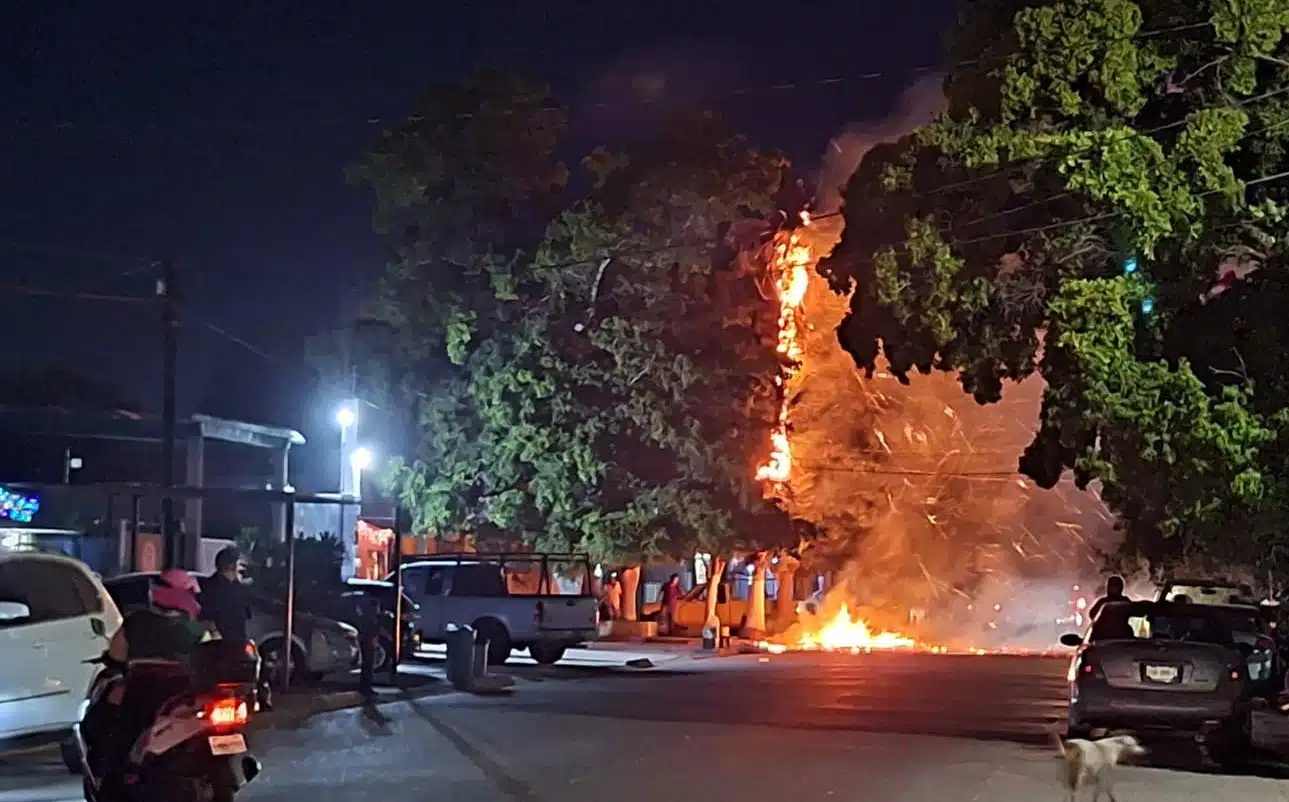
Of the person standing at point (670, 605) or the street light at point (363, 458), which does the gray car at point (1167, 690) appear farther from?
the street light at point (363, 458)

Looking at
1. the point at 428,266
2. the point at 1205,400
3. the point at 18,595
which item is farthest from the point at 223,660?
the point at 428,266

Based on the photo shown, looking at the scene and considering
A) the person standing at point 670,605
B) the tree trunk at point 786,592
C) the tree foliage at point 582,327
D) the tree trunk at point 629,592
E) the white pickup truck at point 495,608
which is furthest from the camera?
the tree trunk at point 786,592

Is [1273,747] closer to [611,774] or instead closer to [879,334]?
[879,334]

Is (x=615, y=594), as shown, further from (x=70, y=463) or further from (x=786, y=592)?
(x=70, y=463)

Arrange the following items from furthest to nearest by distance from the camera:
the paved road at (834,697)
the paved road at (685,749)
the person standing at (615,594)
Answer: the person standing at (615,594) → the paved road at (834,697) → the paved road at (685,749)

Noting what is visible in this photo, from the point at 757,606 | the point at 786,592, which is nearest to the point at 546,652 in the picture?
the point at 757,606

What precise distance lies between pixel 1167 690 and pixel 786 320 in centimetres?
2943

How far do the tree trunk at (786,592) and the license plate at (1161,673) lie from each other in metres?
33.5

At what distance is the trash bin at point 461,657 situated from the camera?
85.9 ft

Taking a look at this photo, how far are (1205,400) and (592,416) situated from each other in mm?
24666

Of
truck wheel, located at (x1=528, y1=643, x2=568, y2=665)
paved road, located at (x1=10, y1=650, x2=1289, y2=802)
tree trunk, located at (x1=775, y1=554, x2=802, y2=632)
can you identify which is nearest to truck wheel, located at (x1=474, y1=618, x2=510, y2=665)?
truck wheel, located at (x1=528, y1=643, x2=568, y2=665)

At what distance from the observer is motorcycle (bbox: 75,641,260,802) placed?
10.1m

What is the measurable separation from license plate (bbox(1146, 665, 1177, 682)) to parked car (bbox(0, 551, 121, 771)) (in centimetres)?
1021

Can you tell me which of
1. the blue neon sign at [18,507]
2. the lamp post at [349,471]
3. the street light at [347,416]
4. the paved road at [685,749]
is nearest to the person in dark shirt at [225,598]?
the paved road at [685,749]
